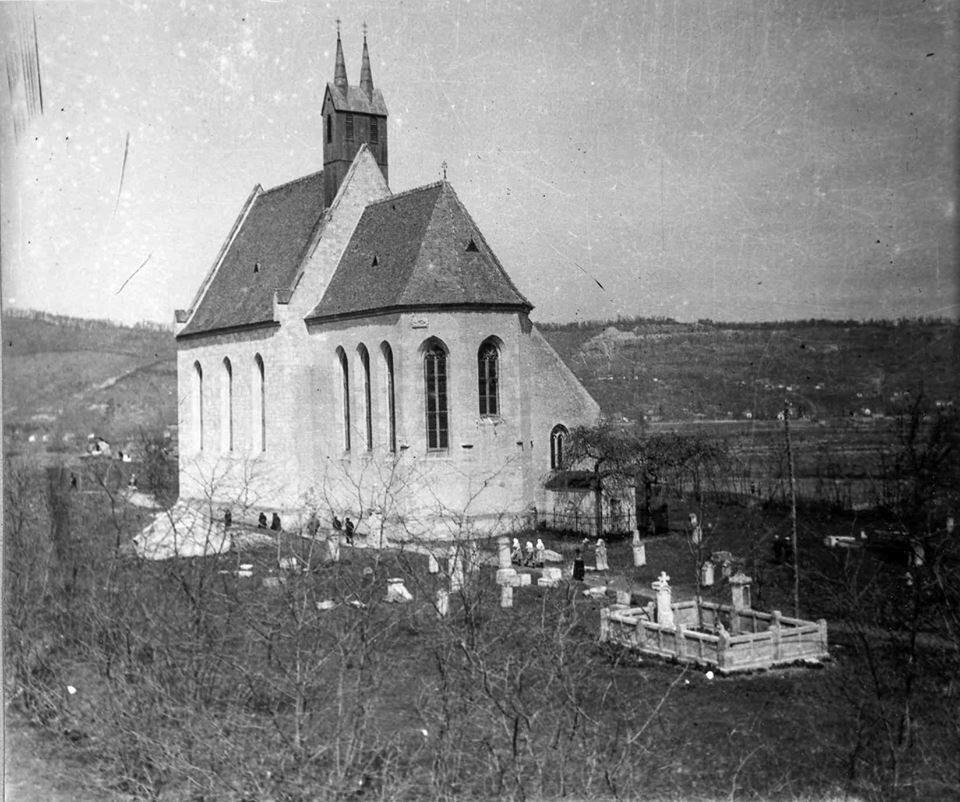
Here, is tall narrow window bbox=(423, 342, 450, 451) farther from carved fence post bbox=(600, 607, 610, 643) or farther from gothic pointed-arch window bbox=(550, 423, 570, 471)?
carved fence post bbox=(600, 607, 610, 643)

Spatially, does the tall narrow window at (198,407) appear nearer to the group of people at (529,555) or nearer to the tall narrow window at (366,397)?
the tall narrow window at (366,397)

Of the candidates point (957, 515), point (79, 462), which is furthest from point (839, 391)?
point (79, 462)

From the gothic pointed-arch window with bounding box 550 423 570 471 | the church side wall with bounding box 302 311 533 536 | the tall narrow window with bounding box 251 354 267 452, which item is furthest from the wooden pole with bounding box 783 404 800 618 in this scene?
the tall narrow window with bounding box 251 354 267 452

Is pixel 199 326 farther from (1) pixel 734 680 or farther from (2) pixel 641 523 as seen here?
(1) pixel 734 680

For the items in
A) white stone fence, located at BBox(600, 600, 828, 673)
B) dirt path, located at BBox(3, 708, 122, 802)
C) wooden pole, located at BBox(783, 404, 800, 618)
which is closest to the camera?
dirt path, located at BBox(3, 708, 122, 802)

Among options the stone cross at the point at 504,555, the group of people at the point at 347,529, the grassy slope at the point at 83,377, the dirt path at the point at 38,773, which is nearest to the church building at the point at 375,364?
the group of people at the point at 347,529

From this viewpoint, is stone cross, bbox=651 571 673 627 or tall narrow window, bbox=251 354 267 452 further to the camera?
tall narrow window, bbox=251 354 267 452
